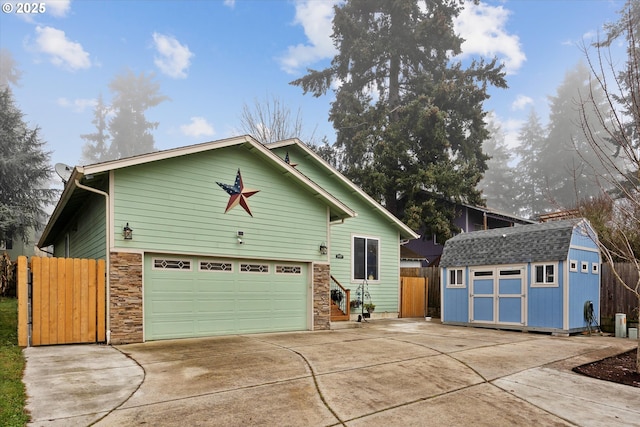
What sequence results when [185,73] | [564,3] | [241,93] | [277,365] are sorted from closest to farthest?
[277,365], [564,3], [241,93], [185,73]

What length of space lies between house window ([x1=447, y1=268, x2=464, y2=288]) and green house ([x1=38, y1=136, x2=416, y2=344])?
458 centimetres

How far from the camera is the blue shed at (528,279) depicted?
11.7 m

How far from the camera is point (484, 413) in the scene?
4844 millimetres

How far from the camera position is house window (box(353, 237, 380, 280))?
51.2 feet

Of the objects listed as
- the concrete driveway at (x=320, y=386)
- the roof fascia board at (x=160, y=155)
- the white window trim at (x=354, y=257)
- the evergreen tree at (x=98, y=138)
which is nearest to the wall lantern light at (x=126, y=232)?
the roof fascia board at (x=160, y=155)

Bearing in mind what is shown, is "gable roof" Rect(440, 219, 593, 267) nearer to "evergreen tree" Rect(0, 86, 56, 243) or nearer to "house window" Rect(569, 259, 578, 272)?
"house window" Rect(569, 259, 578, 272)

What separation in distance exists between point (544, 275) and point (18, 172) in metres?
27.9

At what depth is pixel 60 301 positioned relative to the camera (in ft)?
28.1

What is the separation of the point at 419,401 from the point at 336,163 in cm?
2540

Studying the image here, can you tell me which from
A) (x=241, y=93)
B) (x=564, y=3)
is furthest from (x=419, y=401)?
(x=241, y=93)

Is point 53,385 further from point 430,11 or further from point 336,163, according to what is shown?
point 430,11

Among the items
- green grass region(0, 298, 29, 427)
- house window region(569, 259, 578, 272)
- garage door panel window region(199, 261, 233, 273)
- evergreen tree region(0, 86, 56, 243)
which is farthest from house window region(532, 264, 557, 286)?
evergreen tree region(0, 86, 56, 243)

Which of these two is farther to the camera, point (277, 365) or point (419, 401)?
point (277, 365)

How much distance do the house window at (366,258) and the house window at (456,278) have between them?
9.07 feet
